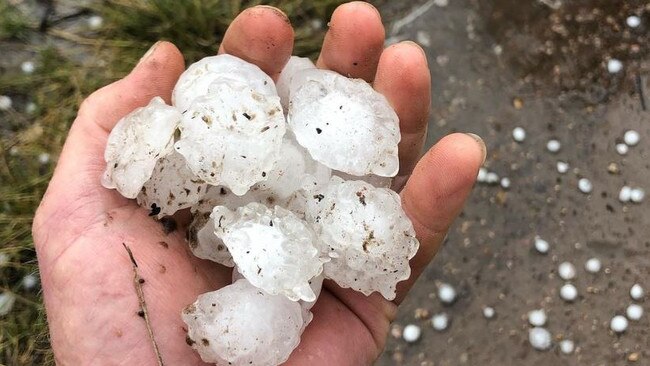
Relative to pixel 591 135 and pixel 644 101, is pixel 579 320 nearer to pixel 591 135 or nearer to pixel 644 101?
pixel 591 135

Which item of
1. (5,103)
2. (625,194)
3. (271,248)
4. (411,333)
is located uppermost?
(271,248)

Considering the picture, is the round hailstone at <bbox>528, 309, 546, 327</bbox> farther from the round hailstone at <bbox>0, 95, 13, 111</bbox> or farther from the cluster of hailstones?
the round hailstone at <bbox>0, 95, 13, 111</bbox>

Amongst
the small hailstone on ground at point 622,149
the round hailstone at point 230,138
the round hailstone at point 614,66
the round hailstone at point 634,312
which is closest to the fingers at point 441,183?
the round hailstone at point 230,138

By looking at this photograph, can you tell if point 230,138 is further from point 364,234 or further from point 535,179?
point 535,179

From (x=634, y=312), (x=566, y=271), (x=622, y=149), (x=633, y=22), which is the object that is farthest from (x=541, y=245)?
(x=633, y=22)

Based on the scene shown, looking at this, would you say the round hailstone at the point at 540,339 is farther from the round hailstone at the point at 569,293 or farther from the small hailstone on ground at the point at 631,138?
the small hailstone on ground at the point at 631,138
